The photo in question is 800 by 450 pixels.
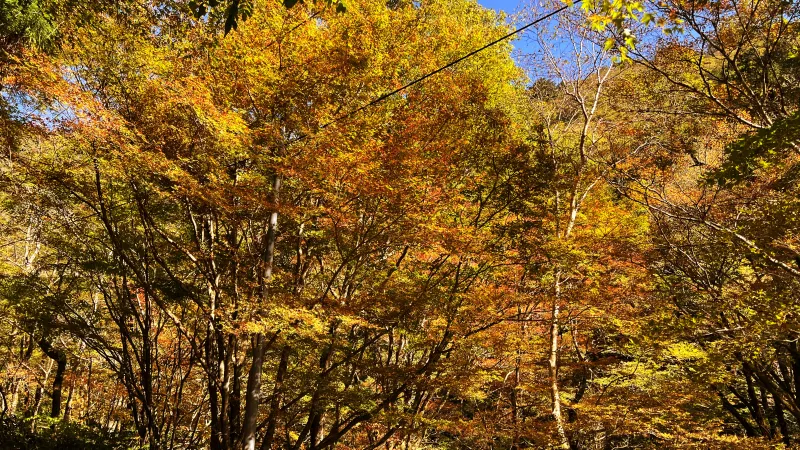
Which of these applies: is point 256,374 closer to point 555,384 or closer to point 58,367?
point 555,384

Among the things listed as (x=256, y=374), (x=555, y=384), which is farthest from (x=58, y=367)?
(x=555, y=384)

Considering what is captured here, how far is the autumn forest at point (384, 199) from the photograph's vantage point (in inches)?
229

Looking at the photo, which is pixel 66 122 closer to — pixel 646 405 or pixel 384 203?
pixel 384 203

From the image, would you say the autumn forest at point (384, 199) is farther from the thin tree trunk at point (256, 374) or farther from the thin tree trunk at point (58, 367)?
the thin tree trunk at point (58, 367)

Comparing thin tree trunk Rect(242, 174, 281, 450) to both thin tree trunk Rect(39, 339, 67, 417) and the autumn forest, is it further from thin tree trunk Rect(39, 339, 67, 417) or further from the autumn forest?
thin tree trunk Rect(39, 339, 67, 417)

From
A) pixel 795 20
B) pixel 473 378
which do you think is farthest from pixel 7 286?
pixel 795 20

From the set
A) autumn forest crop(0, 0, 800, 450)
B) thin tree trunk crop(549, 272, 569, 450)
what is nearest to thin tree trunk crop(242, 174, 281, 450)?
autumn forest crop(0, 0, 800, 450)

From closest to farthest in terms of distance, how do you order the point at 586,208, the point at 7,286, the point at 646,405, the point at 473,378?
A: the point at 473,378, the point at 646,405, the point at 7,286, the point at 586,208

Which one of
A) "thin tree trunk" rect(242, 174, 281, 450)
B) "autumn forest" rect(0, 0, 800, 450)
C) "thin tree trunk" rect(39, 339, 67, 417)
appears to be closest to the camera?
"autumn forest" rect(0, 0, 800, 450)

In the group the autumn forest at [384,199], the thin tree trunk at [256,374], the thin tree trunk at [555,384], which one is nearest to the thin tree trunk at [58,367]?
the autumn forest at [384,199]

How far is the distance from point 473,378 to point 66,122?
24.8 feet

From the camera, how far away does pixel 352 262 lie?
27.7 ft

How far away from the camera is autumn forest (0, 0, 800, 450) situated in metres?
5.81

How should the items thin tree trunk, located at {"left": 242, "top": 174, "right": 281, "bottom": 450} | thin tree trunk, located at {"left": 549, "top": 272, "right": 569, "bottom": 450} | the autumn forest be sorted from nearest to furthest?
the autumn forest < thin tree trunk, located at {"left": 242, "top": 174, "right": 281, "bottom": 450} < thin tree trunk, located at {"left": 549, "top": 272, "right": 569, "bottom": 450}
